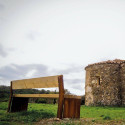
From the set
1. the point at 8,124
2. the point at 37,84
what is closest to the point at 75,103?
the point at 37,84

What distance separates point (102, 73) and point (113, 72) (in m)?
0.98

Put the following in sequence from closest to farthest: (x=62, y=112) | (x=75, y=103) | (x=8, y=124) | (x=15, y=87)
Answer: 1. (x=8, y=124)
2. (x=62, y=112)
3. (x=75, y=103)
4. (x=15, y=87)

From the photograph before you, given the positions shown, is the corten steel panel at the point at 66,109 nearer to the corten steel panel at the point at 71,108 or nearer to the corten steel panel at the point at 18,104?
the corten steel panel at the point at 71,108

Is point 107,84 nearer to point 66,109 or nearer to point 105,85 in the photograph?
point 105,85

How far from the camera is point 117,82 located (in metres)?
13.1

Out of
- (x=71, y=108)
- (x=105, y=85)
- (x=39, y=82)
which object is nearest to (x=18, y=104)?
(x=39, y=82)

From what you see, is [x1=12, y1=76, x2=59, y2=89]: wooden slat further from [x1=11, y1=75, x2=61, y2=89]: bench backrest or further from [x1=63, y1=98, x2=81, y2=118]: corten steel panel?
[x1=63, y1=98, x2=81, y2=118]: corten steel panel

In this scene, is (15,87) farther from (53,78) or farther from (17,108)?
(53,78)

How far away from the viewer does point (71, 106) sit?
11.8 feet

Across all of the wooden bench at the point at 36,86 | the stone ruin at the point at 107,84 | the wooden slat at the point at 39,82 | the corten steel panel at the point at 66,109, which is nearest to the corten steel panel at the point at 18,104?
the wooden bench at the point at 36,86

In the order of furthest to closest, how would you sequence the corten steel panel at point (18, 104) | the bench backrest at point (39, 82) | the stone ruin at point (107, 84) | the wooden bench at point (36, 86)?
the stone ruin at point (107, 84) < the corten steel panel at point (18, 104) < the bench backrest at point (39, 82) < the wooden bench at point (36, 86)

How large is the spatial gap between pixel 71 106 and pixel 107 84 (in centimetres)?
1040

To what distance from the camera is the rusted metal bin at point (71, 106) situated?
11.3 ft

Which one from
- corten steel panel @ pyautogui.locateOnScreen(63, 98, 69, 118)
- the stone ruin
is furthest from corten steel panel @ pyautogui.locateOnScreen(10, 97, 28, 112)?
the stone ruin
